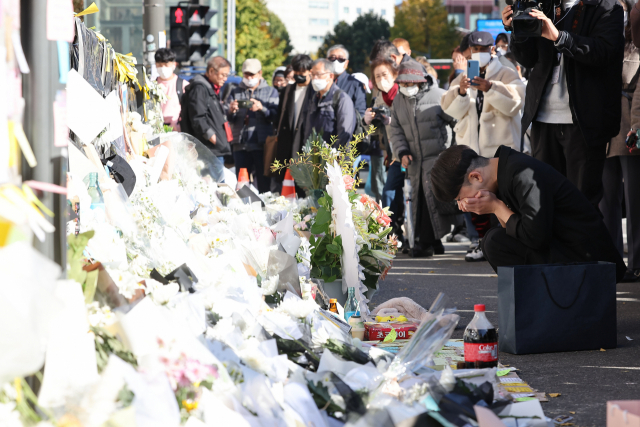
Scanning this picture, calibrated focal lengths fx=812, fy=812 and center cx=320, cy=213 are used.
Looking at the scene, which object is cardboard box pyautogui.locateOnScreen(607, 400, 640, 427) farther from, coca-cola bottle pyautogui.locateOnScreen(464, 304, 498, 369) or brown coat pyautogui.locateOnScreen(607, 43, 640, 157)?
brown coat pyautogui.locateOnScreen(607, 43, 640, 157)

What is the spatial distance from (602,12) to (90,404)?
4.61 meters

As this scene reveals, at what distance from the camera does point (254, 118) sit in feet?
34.8

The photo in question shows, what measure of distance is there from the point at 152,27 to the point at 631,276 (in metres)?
5.65

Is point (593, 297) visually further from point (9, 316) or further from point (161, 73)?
point (161, 73)

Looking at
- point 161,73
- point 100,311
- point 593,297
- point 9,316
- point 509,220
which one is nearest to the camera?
point 9,316

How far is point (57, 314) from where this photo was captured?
2.05 meters

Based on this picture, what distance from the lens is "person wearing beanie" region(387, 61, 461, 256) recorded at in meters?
8.03

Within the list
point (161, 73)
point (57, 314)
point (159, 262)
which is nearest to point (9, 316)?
point (57, 314)

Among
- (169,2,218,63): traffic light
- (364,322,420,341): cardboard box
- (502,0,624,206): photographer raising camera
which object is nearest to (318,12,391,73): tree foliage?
(169,2,218,63): traffic light

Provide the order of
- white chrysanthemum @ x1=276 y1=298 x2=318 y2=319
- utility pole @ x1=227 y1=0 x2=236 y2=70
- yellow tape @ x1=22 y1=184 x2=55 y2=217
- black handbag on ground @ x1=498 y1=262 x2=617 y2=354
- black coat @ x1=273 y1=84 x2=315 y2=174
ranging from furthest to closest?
utility pole @ x1=227 y1=0 x2=236 y2=70 → black coat @ x1=273 y1=84 x2=315 y2=174 → black handbag on ground @ x1=498 y1=262 x2=617 y2=354 → white chrysanthemum @ x1=276 y1=298 x2=318 y2=319 → yellow tape @ x1=22 y1=184 x2=55 y2=217

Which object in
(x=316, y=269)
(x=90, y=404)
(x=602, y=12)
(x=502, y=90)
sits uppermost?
(x=602, y=12)

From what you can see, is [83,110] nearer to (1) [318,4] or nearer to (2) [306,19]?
(2) [306,19]

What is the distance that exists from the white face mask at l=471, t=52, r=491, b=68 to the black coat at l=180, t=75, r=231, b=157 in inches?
118

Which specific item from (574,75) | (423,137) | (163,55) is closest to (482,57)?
(423,137)
